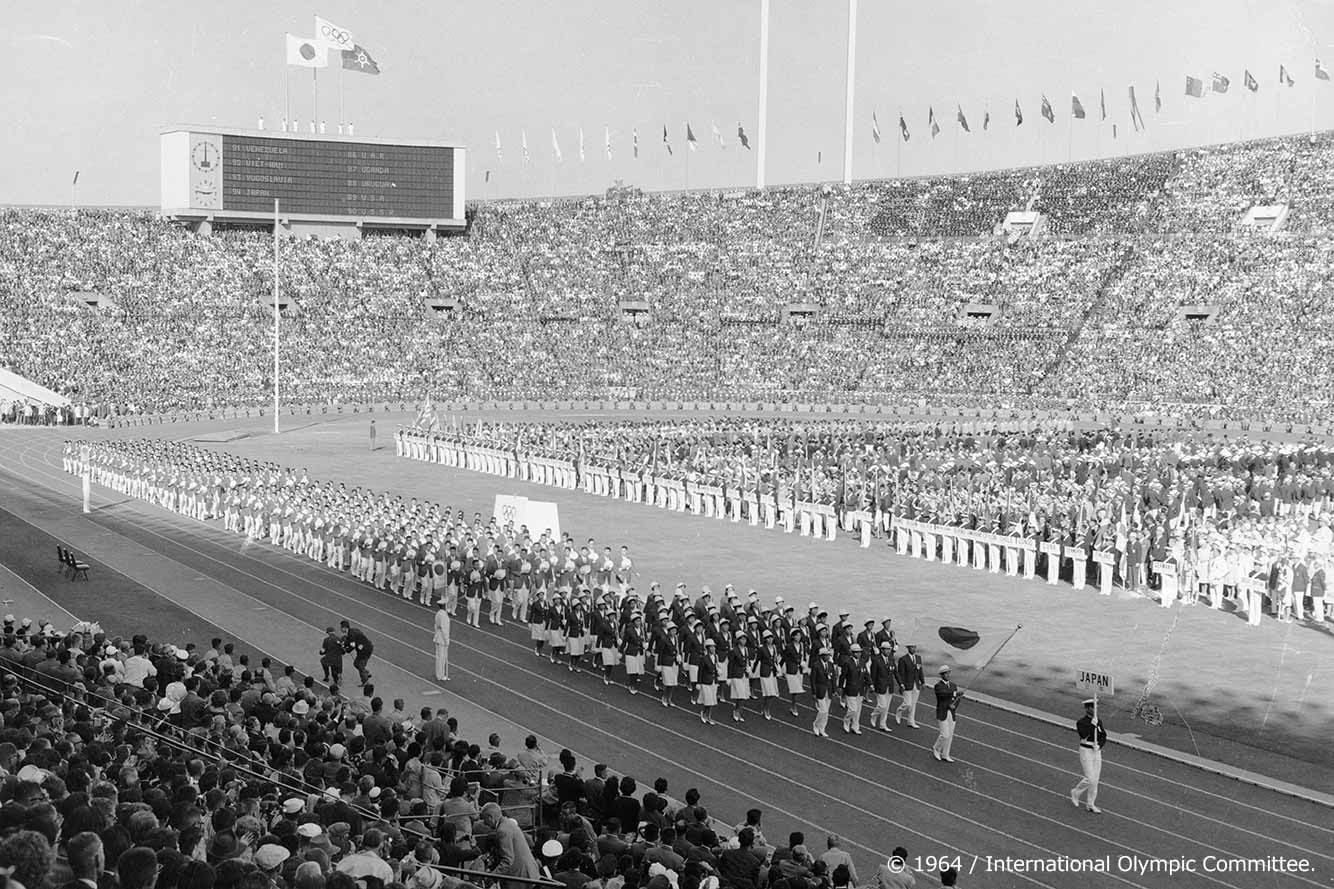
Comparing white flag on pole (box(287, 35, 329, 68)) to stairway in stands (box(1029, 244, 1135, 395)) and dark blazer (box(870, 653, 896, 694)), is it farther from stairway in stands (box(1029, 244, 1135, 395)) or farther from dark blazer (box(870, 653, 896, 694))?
dark blazer (box(870, 653, 896, 694))

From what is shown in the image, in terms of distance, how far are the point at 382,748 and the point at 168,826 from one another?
3.73 metres

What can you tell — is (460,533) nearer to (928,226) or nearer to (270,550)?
(270,550)

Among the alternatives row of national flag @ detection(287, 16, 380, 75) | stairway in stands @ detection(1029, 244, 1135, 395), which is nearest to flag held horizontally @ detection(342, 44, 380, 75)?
row of national flag @ detection(287, 16, 380, 75)

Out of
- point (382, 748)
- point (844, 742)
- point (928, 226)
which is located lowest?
point (844, 742)

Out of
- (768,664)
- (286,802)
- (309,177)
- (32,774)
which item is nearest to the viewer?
(32,774)

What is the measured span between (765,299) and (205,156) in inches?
1263

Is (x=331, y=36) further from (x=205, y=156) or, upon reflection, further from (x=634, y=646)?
(x=634, y=646)

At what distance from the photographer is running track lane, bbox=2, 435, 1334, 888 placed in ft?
40.7

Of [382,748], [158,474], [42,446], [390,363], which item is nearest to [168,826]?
[382,748]

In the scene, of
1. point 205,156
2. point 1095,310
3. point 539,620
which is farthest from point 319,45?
point 539,620

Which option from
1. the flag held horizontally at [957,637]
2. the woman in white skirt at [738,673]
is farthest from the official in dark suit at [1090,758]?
the woman in white skirt at [738,673]

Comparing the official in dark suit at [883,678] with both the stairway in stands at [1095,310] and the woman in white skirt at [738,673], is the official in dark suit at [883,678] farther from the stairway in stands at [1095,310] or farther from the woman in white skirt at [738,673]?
the stairway in stands at [1095,310]

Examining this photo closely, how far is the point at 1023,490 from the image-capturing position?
1201 inches

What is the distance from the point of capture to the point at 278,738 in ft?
39.5
